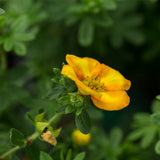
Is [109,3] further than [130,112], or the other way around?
[130,112]

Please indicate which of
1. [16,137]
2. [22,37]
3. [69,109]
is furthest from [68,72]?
[22,37]

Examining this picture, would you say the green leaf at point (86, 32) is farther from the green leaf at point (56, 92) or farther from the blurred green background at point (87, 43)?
the green leaf at point (56, 92)

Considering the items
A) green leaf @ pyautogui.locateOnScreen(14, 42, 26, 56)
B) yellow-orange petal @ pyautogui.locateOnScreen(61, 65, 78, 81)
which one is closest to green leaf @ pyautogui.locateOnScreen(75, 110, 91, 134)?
yellow-orange petal @ pyautogui.locateOnScreen(61, 65, 78, 81)

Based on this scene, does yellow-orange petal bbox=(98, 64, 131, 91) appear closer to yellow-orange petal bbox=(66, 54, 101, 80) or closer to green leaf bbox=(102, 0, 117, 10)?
yellow-orange petal bbox=(66, 54, 101, 80)

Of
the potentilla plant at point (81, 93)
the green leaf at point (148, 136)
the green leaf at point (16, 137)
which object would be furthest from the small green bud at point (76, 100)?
the green leaf at point (148, 136)

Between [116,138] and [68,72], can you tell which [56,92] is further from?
[116,138]

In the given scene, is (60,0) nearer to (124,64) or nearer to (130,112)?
(124,64)

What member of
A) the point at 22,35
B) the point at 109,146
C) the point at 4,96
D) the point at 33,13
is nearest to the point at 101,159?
the point at 109,146
